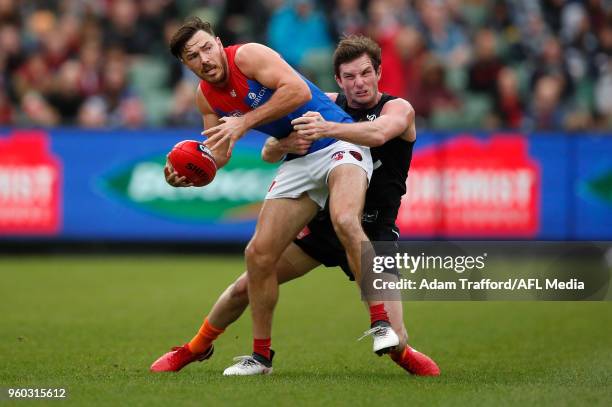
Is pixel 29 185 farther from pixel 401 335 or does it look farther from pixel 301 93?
pixel 401 335

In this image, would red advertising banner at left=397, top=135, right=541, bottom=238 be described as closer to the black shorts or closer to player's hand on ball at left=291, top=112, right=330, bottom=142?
the black shorts

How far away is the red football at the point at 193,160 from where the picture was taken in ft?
23.6

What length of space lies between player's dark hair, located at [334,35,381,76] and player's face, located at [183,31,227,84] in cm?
82

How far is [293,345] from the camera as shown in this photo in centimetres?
885

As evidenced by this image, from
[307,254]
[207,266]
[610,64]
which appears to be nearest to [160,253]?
[207,266]

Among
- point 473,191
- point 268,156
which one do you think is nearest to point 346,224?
point 268,156

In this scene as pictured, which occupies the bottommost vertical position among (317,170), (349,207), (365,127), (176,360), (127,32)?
(176,360)

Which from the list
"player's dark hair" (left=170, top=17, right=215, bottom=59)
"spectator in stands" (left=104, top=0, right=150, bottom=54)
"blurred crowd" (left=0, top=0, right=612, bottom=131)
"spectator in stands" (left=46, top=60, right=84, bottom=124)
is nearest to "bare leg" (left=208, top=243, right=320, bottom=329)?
"player's dark hair" (left=170, top=17, right=215, bottom=59)

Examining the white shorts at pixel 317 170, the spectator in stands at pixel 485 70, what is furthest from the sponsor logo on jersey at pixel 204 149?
the spectator in stands at pixel 485 70

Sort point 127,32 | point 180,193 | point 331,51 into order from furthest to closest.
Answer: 1. point 127,32
2. point 331,51
3. point 180,193

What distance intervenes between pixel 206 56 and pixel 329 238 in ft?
4.83

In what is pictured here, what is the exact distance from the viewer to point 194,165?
7.21 m

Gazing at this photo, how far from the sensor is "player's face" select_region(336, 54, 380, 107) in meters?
7.52

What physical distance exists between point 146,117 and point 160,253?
2.09 m
